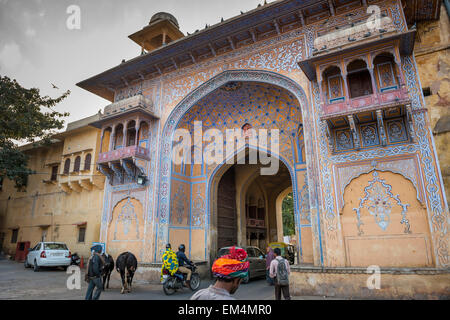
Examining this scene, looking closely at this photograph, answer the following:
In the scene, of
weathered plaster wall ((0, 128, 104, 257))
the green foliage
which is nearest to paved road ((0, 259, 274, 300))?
weathered plaster wall ((0, 128, 104, 257))

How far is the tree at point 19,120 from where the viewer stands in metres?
13.6

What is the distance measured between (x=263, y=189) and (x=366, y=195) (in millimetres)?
9827

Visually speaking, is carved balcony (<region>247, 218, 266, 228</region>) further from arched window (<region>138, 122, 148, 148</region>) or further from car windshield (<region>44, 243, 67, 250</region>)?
car windshield (<region>44, 243, 67, 250</region>)

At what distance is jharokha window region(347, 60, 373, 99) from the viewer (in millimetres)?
8820

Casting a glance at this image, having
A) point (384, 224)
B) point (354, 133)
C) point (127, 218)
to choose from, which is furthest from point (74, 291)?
point (354, 133)

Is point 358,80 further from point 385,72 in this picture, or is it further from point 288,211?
point 288,211

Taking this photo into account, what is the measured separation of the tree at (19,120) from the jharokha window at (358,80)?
13.6 m

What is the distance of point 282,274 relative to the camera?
19.0ft

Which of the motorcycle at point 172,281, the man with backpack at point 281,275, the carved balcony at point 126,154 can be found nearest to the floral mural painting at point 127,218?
the carved balcony at point 126,154

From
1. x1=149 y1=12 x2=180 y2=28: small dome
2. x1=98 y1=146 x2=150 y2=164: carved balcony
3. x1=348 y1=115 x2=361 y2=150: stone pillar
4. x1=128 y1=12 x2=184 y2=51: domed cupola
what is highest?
x1=149 y1=12 x2=180 y2=28: small dome

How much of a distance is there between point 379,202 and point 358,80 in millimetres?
3711

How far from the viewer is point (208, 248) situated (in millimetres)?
→ 12016

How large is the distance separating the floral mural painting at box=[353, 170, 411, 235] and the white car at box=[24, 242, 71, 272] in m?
12.7

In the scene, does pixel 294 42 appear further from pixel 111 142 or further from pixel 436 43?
pixel 111 142
